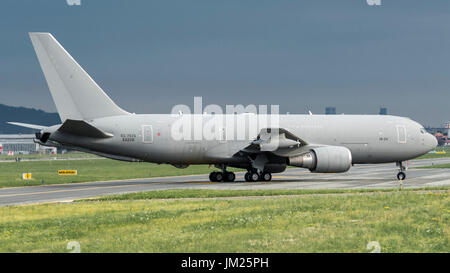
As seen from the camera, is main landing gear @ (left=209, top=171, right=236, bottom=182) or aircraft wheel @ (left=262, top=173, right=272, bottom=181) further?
main landing gear @ (left=209, top=171, right=236, bottom=182)

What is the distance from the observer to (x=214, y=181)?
41.3m

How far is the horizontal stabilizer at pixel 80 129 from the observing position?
114ft

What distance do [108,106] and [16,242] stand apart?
76.5 feet

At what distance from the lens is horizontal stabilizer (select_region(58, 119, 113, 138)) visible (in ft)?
114

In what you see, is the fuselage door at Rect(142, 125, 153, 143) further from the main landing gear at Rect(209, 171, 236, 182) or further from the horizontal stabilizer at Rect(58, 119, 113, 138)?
the main landing gear at Rect(209, 171, 236, 182)

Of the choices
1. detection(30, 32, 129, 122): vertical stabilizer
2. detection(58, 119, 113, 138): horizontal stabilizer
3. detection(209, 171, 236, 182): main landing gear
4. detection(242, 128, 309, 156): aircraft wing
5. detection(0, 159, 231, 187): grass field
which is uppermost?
detection(30, 32, 129, 122): vertical stabilizer

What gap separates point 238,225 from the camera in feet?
56.3

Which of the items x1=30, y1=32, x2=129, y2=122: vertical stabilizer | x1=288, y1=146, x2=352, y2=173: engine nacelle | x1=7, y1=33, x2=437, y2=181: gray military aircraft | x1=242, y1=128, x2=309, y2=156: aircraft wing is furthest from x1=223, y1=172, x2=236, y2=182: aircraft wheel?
x1=30, y1=32, x2=129, y2=122: vertical stabilizer

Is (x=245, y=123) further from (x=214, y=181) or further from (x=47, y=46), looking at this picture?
(x=47, y=46)

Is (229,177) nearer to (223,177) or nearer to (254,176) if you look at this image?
(223,177)

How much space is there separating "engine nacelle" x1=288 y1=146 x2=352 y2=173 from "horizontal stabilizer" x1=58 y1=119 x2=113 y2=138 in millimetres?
12423

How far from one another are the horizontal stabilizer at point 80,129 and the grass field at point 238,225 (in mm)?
10933

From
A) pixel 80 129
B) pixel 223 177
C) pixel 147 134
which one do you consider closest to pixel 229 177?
pixel 223 177

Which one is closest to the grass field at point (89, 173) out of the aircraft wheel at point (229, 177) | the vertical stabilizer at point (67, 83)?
the vertical stabilizer at point (67, 83)
